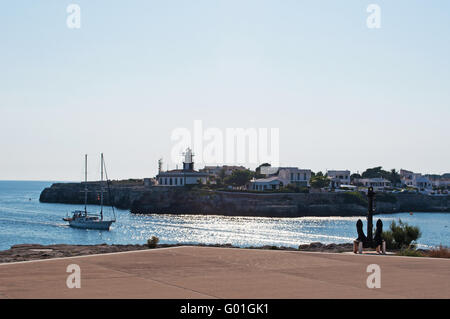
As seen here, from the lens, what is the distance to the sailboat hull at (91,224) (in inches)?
3093

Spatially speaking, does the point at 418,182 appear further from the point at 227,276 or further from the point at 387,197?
the point at 227,276

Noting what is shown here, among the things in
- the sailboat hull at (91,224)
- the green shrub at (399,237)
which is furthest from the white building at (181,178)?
the green shrub at (399,237)

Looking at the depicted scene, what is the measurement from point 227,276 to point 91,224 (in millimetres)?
69681

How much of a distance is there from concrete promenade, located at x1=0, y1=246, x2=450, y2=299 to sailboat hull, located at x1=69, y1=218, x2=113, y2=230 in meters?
63.4

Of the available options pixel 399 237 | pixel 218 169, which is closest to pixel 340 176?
pixel 218 169

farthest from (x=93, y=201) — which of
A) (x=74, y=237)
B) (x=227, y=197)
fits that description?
(x=74, y=237)

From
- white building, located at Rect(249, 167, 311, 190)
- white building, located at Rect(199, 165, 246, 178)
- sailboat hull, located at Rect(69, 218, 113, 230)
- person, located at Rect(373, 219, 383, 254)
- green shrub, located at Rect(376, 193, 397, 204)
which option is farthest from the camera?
white building, located at Rect(199, 165, 246, 178)

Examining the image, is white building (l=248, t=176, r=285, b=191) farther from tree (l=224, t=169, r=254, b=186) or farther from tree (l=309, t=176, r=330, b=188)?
tree (l=309, t=176, r=330, b=188)

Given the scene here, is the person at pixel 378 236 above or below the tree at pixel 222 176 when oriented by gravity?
below

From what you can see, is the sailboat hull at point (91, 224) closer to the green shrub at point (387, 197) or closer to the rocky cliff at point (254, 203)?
the rocky cliff at point (254, 203)

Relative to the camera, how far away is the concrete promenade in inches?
416

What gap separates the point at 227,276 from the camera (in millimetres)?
12586

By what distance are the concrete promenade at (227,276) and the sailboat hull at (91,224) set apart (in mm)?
63369

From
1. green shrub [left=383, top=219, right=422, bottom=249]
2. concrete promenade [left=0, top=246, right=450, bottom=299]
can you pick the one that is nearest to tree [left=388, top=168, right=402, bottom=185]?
green shrub [left=383, top=219, right=422, bottom=249]
